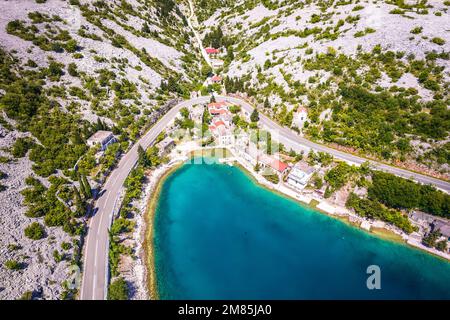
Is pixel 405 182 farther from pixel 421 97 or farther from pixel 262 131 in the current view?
pixel 262 131

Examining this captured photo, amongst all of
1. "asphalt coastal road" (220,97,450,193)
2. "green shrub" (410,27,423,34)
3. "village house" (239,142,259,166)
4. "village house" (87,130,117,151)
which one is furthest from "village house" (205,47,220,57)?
"green shrub" (410,27,423,34)

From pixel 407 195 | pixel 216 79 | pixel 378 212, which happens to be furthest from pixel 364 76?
pixel 216 79

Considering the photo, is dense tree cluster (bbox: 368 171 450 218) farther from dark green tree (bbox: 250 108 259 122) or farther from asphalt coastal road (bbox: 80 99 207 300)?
asphalt coastal road (bbox: 80 99 207 300)

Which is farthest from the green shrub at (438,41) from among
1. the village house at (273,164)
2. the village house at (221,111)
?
the village house at (221,111)

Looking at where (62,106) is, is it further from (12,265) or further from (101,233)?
(12,265)

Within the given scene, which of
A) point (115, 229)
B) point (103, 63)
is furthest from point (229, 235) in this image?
point (103, 63)

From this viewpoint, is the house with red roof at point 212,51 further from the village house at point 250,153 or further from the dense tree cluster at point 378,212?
the dense tree cluster at point 378,212

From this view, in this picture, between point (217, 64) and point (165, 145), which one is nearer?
point (165, 145)
